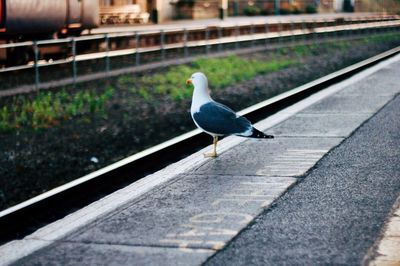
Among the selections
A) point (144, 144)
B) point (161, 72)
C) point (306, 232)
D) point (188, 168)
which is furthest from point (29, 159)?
point (161, 72)

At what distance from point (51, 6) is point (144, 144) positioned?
12443 mm

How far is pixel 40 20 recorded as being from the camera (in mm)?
24172

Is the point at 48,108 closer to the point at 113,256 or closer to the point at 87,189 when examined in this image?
the point at 87,189

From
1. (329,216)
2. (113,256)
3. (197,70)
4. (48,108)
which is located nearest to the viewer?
(113,256)

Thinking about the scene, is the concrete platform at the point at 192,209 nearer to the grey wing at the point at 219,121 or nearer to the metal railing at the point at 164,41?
the grey wing at the point at 219,121

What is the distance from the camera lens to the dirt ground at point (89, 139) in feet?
38.1

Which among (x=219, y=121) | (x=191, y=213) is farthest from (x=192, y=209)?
(x=219, y=121)

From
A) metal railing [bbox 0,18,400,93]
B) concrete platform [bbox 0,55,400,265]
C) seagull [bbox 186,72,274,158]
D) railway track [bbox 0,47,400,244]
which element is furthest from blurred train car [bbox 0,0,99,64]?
seagull [bbox 186,72,274,158]

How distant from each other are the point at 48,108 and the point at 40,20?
919 centimetres

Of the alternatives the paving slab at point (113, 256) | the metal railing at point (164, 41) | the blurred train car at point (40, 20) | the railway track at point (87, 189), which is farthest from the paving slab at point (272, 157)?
the blurred train car at point (40, 20)

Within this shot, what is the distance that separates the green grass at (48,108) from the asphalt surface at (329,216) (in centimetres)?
728

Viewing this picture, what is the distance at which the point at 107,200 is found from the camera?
7.07 metres

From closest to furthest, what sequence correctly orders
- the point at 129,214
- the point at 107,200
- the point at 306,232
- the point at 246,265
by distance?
1. the point at 246,265
2. the point at 306,232
3. the point at 129,214
4. the point at 107,200

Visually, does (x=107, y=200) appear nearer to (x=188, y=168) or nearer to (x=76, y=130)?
(x=188, y=168)
